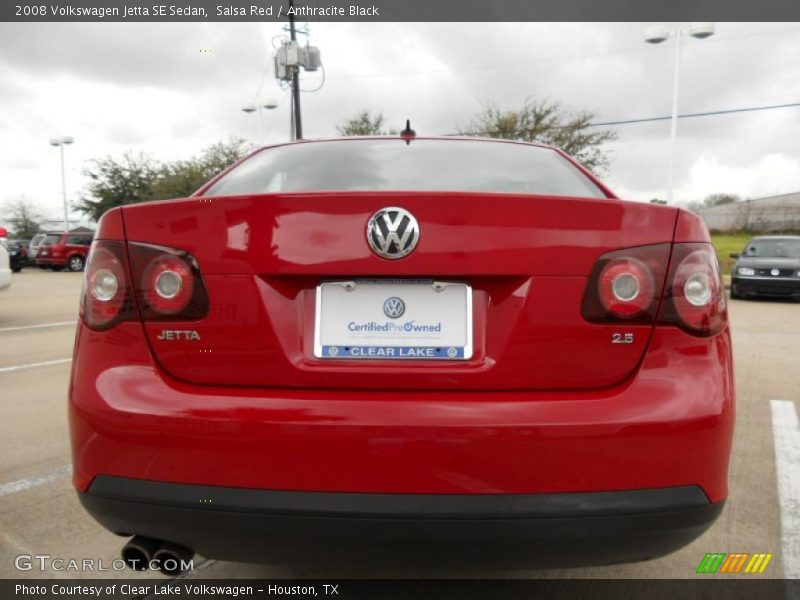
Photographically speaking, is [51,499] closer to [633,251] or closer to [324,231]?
[324,231]

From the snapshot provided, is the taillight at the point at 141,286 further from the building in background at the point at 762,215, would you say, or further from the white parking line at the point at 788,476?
the building in background at the point at 762,215

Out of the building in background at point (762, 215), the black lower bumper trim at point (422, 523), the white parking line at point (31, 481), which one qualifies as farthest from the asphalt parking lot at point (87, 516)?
the building in background at point (762, 215)

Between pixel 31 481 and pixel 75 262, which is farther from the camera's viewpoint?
pixel 75 262

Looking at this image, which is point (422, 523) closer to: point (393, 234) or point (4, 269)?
point (393, 234)

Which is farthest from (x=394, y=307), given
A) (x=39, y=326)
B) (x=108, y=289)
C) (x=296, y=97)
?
(x=296, y=97)

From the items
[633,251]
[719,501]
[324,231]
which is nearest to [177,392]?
[324,231]

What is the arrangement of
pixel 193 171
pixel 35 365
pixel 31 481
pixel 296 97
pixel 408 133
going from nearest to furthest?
pixel 408 133
pixel 31 481
pixel 35 365
pixel 296 97
pixel 193 171

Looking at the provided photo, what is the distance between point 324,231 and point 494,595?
1.31 meters

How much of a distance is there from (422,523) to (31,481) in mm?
2342

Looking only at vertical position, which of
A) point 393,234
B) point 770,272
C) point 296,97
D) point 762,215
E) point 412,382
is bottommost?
point 770,272

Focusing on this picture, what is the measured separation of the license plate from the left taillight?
520 mm

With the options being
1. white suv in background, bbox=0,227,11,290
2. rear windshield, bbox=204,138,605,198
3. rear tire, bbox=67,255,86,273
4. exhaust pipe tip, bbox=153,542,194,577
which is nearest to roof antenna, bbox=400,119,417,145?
rear windshield, bbox=204,138,605,198

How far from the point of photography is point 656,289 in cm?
155

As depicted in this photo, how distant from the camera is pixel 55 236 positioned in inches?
1052
